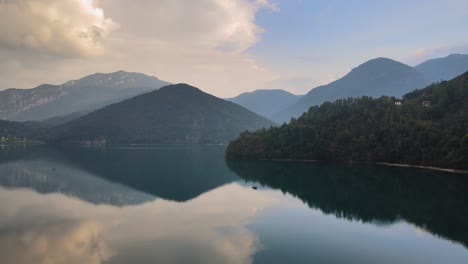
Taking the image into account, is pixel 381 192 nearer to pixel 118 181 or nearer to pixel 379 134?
pixel 379 134

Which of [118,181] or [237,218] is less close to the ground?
[118,181]

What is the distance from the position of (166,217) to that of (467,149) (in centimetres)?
7051

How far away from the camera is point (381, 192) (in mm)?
68375

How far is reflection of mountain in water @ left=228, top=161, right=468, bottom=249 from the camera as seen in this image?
5028cm

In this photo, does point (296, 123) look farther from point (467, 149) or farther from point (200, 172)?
point (467, 149)

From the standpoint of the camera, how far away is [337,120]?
439 feet

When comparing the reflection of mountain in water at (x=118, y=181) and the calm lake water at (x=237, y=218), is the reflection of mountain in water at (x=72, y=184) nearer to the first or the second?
the reflection of mountain in water at (x=118, y=181)

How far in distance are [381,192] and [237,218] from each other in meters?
31.2

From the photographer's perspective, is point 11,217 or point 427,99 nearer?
point 11,217

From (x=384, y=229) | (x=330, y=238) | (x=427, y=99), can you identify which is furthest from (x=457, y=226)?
(x=427, y=99)

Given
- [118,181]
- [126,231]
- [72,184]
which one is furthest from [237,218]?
[72,184]

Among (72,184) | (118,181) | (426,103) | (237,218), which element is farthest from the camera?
(426,103)

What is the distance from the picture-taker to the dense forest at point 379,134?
96875 mm

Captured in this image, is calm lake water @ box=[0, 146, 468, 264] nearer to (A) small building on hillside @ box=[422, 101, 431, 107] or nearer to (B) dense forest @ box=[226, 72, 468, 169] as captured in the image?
(B) dense forest @ box=[226, 72, 468, 169]
